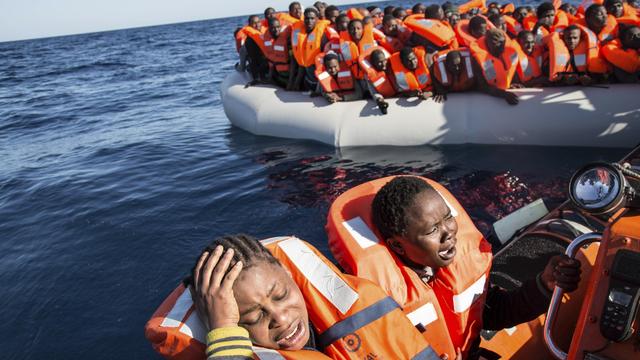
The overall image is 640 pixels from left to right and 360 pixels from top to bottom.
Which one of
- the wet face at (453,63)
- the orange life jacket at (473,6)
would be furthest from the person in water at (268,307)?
the orange life jacket at (473,6)

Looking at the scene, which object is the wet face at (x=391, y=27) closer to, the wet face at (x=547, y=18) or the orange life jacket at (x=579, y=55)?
the wet face at (x=547, y=18)

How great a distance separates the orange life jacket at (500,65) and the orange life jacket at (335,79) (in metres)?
1.80

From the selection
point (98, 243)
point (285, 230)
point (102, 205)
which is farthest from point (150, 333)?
point (102, 205)

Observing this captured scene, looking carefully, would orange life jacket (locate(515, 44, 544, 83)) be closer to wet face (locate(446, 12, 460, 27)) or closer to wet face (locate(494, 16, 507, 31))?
wet face (locate(494, 16, 507, 31))

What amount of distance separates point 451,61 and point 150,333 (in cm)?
538

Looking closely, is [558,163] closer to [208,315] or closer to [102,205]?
[208,315]

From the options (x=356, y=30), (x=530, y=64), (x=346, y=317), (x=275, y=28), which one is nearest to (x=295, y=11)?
(x=275, y=28)

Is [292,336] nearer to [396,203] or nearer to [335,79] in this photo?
[396,203]

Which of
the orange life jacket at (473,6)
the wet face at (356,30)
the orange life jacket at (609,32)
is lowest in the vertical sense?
the orange life jacket at (609,32)

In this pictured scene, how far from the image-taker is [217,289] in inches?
50.0

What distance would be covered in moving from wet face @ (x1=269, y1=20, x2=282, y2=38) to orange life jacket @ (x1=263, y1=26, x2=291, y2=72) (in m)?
0.07

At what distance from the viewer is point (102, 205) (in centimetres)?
577

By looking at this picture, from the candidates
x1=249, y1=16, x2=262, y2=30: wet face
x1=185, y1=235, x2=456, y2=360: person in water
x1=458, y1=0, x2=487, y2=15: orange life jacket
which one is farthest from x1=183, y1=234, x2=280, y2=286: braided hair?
x1=458, y1=0, x2=487, y2=15: orange life jacket

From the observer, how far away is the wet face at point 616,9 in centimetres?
662
